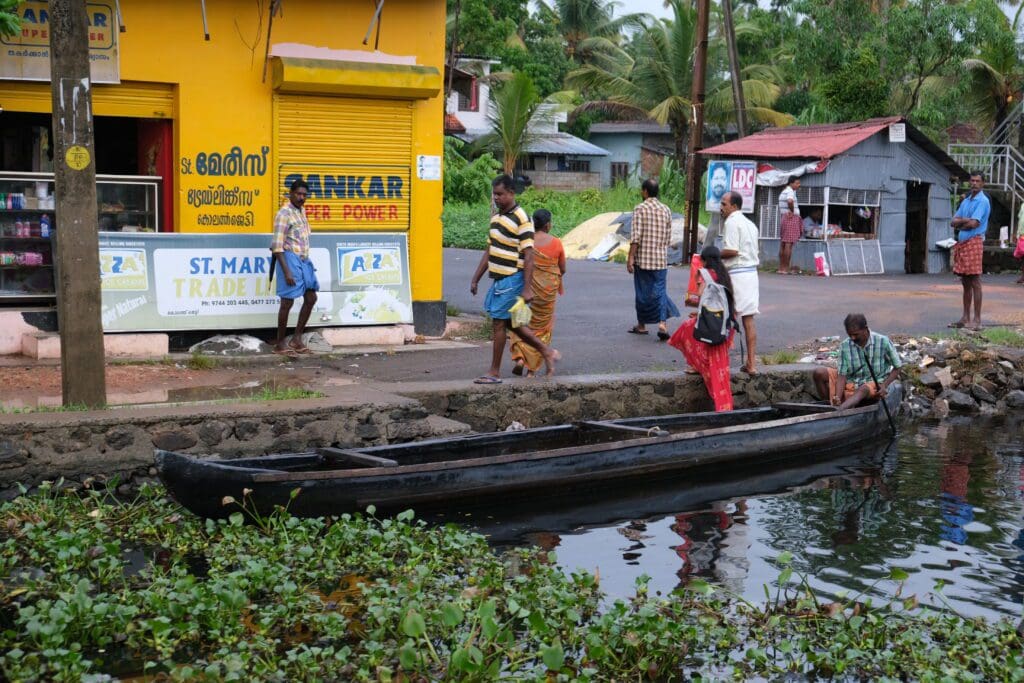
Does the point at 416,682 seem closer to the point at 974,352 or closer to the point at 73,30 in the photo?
the point at 73,30

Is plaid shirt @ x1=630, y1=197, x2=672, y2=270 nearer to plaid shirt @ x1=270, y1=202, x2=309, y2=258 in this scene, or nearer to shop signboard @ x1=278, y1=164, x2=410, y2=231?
shop signboard @ x1=278, y1=164, x2=410, y2=231

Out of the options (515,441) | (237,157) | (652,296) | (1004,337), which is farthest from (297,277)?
(1004,337)

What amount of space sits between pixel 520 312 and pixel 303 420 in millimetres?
2477

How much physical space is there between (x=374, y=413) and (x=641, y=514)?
2.32 m

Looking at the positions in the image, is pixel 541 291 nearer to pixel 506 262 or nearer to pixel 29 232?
pixel 506 262

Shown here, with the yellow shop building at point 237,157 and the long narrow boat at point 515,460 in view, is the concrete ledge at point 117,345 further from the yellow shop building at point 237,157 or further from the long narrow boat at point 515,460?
the long narrow boat at point 515,460

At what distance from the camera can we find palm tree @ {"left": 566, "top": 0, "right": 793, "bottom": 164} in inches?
1507

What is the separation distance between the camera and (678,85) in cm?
3922

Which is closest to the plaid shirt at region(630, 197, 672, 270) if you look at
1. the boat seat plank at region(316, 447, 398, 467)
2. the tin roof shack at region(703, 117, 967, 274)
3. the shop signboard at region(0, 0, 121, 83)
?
the shop signboard at region(0, 0, 121, 83)

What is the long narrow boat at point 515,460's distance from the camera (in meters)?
7.94

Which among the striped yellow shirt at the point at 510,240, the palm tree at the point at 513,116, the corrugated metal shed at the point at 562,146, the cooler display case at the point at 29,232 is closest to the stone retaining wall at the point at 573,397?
the striped yellow shirt at the point at 510,240

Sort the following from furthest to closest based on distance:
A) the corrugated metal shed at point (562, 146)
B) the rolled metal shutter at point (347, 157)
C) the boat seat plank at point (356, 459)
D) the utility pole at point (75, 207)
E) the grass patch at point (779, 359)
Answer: the corrugated metal shed at point (562, 146), the rolled metal shutter at point (347, 157), the grass patch at point (779, 359), the utility pole at point (75, 207), the boat seat plank at point (356, 459)

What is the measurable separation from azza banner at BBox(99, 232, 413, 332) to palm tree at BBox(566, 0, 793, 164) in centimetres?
2526

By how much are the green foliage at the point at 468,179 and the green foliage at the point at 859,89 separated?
36.6 feet
